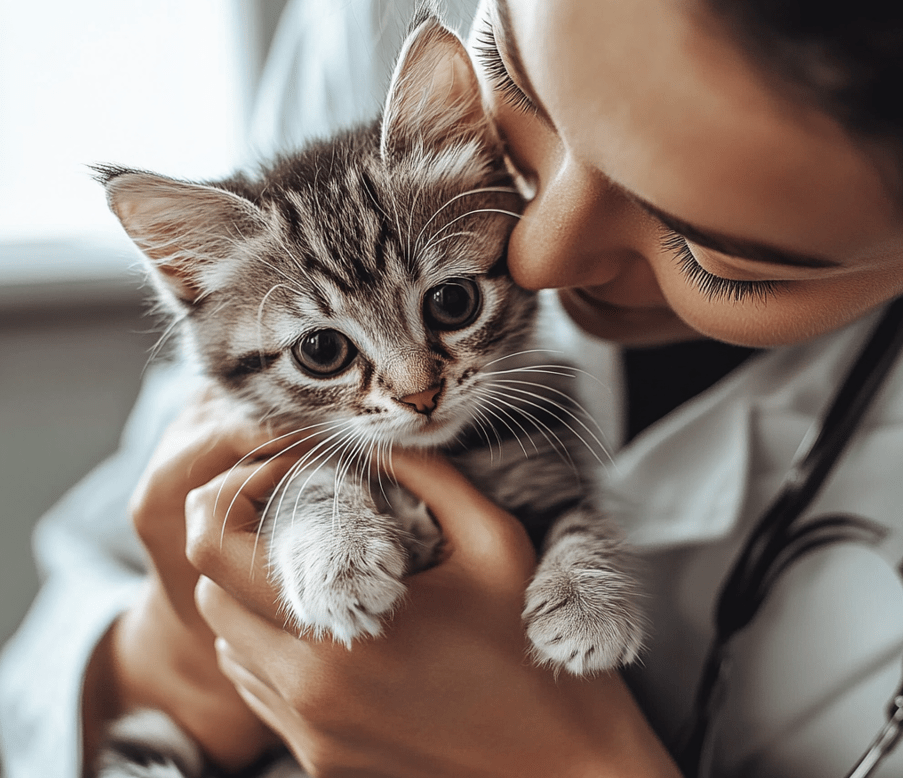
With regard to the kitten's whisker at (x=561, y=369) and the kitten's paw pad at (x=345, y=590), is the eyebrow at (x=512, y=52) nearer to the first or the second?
the kitten's whisker at (x=561, y=369)

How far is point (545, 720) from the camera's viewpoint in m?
0.71

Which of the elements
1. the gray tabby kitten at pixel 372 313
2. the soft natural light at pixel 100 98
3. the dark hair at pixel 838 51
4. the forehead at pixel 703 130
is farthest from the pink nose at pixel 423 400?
the soft natural light at pixel 100 98

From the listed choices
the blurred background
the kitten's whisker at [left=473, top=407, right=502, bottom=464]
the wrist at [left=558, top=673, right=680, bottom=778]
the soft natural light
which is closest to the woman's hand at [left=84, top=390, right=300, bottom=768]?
the kitten's whisker at [left=473, top=407, right=502, bottom=464]

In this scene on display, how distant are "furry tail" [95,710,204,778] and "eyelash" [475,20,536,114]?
897 mm

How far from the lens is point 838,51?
0.41 meters

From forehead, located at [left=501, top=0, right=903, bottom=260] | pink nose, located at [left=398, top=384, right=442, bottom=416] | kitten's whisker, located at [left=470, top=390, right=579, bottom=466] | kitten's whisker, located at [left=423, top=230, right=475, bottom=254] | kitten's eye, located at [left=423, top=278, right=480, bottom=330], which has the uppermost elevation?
forehead, located at [left=501, top=0, right=903, bottom=260]

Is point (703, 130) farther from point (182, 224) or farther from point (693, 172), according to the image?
point (182, 224)

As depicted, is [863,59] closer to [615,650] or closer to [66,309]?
[615,650]

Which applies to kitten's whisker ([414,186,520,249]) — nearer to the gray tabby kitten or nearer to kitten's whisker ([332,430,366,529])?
the gray tabby kitten

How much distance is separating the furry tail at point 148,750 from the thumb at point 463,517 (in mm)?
472

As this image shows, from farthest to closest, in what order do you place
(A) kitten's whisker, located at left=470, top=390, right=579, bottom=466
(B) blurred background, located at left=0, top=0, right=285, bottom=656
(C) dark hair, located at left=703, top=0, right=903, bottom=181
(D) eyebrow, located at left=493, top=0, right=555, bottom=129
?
(B) blurred background, located at left=0, top=0, right=285, bottom=656 < (A) kitten's whisker, located at left=470, top=390, right=579, bottom=466 < (D) eyebrow, located at left=493, top=0, right=555, bottom=129 < (C) dark hair, located at left=703, top=0, right=903, bottom=181

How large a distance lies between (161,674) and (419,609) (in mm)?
476

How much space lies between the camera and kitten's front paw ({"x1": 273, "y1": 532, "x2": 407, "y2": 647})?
2.14 ft

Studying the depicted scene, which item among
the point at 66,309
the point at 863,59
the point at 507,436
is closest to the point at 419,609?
the point at 507,436
